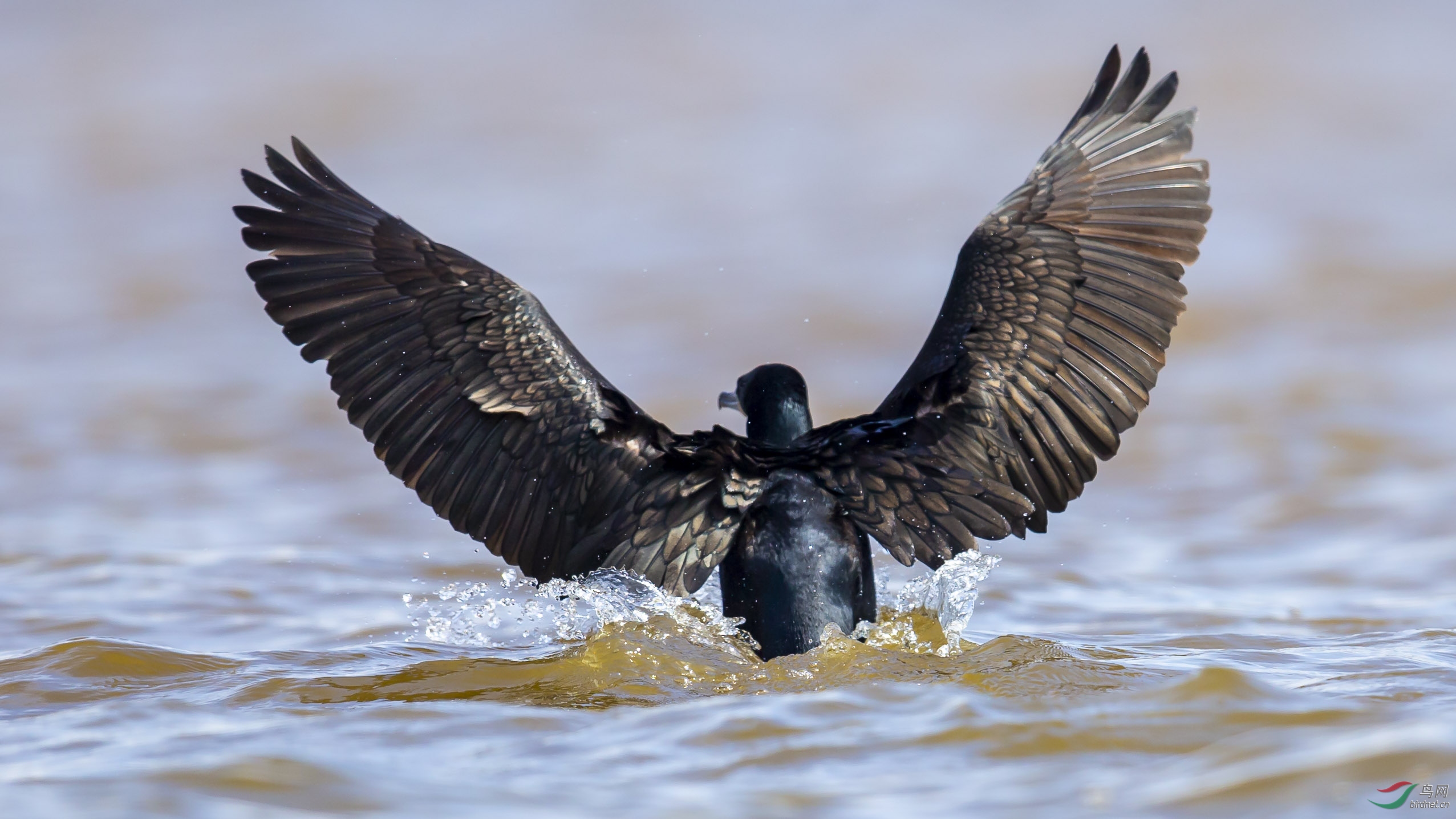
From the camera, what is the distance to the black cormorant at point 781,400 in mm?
5062

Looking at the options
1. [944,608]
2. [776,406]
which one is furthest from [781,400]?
[944,608]

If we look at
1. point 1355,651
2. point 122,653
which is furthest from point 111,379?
point 1355,651

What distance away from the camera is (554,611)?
21.1 ft

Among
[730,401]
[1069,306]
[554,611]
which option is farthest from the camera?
[554,611]

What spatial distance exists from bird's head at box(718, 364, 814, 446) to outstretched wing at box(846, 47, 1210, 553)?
1.02 feet

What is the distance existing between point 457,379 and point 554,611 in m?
1.41

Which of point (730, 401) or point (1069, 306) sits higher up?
point (1069, 306)

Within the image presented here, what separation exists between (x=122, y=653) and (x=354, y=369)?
49.9 inches

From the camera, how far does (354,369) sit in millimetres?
5520

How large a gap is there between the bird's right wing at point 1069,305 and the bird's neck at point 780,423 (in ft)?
1.08

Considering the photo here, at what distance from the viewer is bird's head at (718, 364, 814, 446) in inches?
222

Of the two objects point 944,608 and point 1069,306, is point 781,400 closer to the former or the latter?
point 944,608

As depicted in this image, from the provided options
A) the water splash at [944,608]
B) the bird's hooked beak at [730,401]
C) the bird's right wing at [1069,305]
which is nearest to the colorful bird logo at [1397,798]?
the water splash at [944,608]

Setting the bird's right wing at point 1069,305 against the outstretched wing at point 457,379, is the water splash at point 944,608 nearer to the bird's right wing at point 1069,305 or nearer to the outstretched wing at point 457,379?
the bird's right wing at point 1069,305
